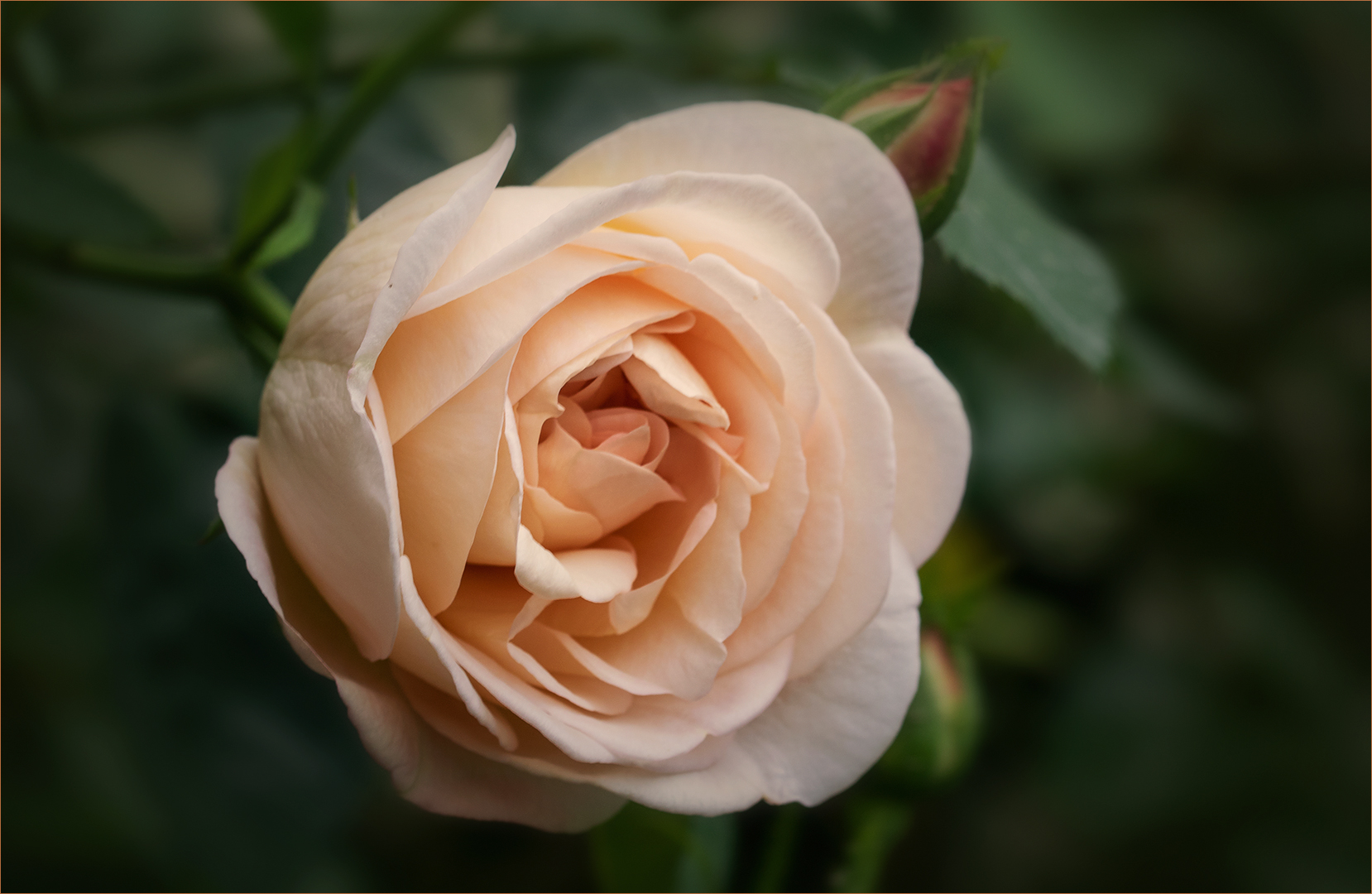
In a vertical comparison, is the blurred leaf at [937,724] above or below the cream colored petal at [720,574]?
below

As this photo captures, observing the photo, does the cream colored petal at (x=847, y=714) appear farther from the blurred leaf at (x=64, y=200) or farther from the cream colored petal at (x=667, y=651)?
the blurred leaf at (x=64, y=200)

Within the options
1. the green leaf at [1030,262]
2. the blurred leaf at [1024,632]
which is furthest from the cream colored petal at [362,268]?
the blurred leaf at [1024,632]

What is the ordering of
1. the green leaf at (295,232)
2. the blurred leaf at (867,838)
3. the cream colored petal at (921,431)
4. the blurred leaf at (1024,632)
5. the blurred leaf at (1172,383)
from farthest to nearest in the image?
the blurred leaf at (1024,632) < the blurred leaf at (1172,383) < the blurred leaf at (867,838) < the green leaf at (295,232) < the cream colored petal at (921,431)

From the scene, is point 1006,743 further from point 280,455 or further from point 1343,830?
point 280,455

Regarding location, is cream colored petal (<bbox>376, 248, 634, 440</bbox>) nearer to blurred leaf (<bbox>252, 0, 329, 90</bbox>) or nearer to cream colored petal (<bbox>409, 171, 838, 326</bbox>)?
cream colored petal (<bbox>409, 171, 838, 326</bbox>)

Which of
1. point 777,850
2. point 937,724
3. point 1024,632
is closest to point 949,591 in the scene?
point 937,724

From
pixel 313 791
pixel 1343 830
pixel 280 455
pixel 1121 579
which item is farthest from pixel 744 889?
A: pixel 1343 830
